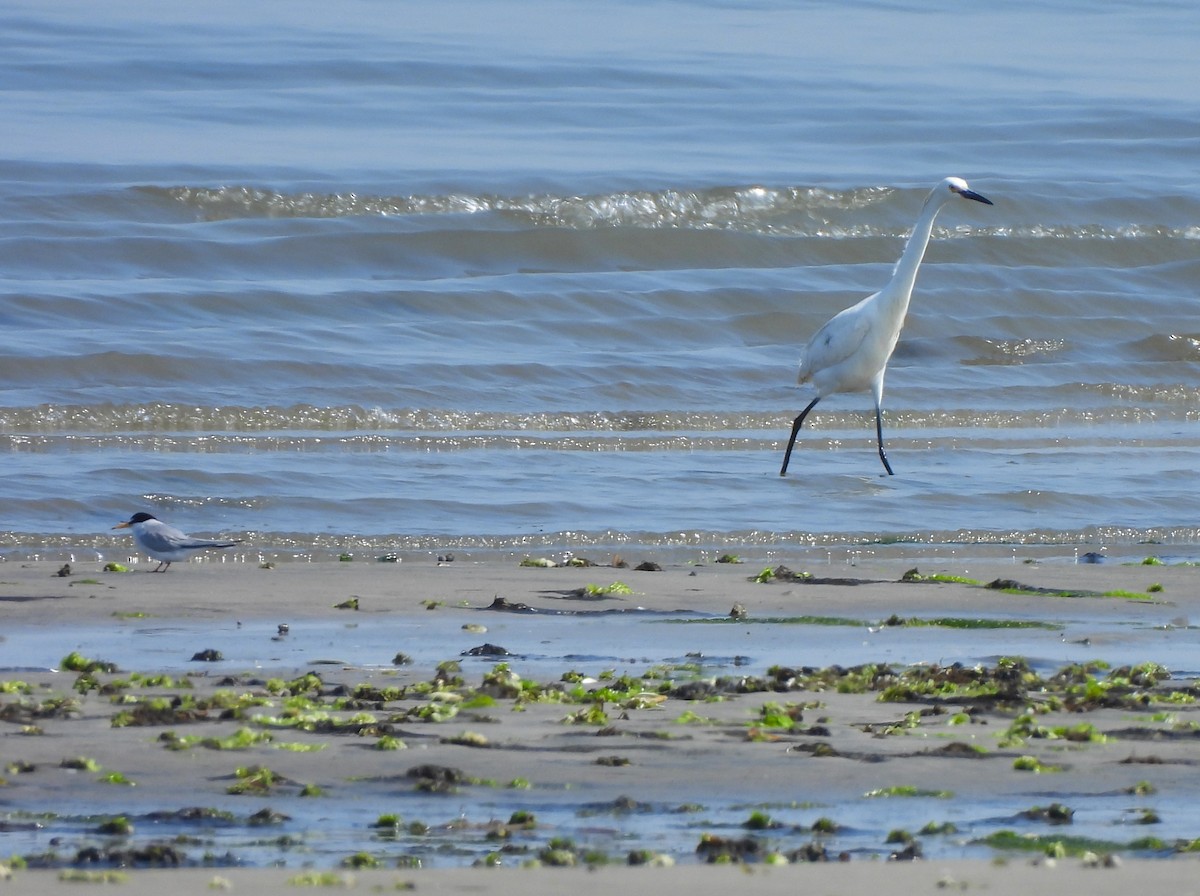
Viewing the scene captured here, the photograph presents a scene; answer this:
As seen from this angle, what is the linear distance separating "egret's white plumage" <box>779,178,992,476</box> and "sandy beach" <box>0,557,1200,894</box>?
193 inches

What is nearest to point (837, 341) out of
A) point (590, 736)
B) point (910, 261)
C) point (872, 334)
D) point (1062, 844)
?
point (872, 334)

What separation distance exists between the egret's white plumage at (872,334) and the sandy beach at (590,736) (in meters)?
4.89

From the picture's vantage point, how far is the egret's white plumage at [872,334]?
11.9 metres

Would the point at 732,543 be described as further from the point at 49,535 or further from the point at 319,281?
the point at 319,281

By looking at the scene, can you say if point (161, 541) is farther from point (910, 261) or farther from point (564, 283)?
point (564, 283)

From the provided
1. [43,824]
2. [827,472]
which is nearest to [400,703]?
[43,824]

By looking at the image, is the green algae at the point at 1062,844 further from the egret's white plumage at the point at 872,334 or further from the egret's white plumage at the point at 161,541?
the egret's white plumage at the point at 872,334

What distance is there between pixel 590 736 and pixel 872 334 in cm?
768

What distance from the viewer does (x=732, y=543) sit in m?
8.79

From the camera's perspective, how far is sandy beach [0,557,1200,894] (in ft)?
11.8

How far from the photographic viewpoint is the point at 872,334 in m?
11.9

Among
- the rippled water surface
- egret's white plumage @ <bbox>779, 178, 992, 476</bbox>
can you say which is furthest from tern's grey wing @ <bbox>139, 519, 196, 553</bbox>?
egret's white plumage @ <bbox>779, 178, 992, 476</bbox>

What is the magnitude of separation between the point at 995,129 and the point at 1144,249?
21.5 feet

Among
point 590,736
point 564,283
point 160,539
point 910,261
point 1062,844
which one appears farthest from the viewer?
point 564,283
